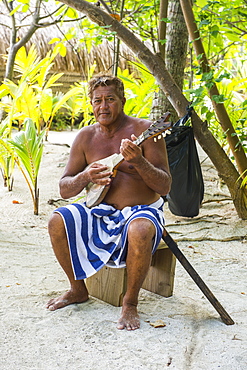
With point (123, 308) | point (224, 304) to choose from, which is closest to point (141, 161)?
point (123, 308)

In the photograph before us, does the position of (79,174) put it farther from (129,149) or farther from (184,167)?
(184,167)

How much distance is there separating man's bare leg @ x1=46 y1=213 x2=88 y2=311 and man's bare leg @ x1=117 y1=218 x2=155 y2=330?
316 millimetres

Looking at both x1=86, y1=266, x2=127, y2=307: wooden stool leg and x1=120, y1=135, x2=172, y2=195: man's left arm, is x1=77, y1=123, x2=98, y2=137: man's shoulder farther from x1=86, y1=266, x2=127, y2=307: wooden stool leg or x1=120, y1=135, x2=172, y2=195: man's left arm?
x1=86, y1=266, x2=127, y2=307: wooden stool leg

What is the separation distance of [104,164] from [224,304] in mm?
1076

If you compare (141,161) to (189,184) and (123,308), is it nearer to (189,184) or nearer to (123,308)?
(123,308)

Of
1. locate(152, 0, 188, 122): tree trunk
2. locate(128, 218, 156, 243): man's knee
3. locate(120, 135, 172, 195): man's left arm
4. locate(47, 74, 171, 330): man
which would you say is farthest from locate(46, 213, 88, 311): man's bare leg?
locate(152, 0, 188, 122): tree trunk

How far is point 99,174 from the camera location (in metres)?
2.40

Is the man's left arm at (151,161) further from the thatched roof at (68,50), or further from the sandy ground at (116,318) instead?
the thatched roof at (68,50)

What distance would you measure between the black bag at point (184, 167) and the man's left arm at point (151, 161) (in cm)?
154

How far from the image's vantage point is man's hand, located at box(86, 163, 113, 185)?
2389 mm

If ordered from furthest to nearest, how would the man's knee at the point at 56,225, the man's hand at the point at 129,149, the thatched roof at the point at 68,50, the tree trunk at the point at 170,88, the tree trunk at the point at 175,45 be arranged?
the thatched roof at the point at 68,50, the tree trunk at the point at 175,45, the tree trunk at the point at 170,88, the man's knee at the point at 56,225, the man's hand at the point at 129,149

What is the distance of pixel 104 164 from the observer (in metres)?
2.52

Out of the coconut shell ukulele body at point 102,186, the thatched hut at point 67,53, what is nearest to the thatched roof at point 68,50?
the thatched hut at point 67,53

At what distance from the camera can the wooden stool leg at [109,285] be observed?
250 cm
